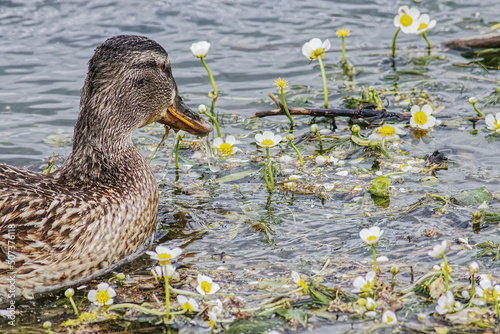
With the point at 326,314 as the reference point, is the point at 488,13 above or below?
above

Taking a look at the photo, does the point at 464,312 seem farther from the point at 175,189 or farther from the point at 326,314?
the point at 175,189

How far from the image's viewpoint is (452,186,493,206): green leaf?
5.52 metres

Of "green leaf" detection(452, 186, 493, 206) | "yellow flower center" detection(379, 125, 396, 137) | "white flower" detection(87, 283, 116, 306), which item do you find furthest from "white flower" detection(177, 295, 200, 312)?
"yellow flower center" detection(379, 125, 396, 137)

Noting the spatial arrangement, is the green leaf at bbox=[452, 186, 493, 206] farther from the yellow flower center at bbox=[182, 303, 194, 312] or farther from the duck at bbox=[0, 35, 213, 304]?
the yellow flower center at bbox=[182, 303, 194, 312]

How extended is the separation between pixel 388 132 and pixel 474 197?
1.64 m

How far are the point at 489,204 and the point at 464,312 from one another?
1721 millimetres

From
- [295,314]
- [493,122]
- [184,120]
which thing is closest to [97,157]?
[184,120]

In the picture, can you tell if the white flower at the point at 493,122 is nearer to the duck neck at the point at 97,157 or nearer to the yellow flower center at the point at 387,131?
the yellow flower center at the point at 387,131

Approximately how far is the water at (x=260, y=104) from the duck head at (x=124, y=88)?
916 mm

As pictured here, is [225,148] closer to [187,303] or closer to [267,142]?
[267,142]

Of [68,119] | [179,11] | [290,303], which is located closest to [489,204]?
[290,303]

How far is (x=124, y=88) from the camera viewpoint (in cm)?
553

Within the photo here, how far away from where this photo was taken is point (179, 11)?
10.9 m

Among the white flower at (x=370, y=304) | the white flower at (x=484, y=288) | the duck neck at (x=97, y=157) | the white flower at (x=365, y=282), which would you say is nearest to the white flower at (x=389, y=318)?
the white flower at (x=370, y=304)
